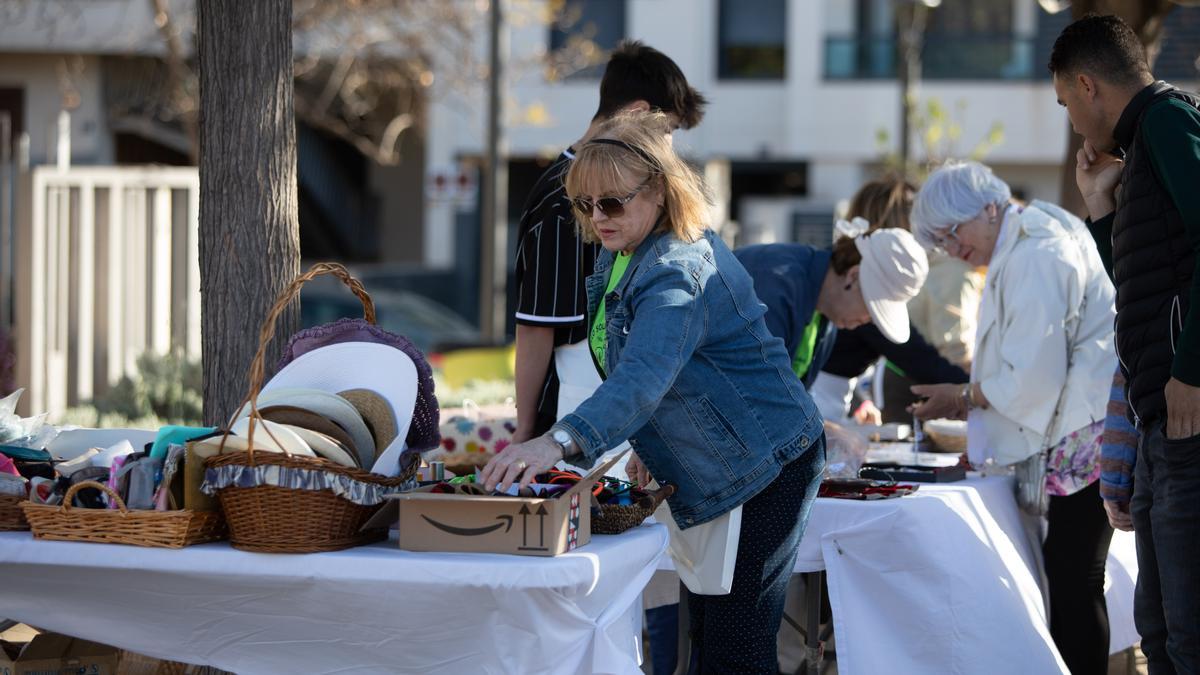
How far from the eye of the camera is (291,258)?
446 cm

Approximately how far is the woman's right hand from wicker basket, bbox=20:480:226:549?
1.04 meters

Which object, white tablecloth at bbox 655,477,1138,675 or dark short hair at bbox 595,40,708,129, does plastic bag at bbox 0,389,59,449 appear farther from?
white tablecloth at bbox 655,477,1138,675

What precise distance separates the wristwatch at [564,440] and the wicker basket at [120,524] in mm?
749

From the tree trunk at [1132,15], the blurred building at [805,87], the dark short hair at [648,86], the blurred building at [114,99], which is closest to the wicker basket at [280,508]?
the dark short hair at [648,86]

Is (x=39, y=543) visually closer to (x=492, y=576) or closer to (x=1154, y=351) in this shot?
(x=492, y=576)

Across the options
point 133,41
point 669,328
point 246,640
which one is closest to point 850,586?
point 669,328

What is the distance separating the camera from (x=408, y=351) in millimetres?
3693

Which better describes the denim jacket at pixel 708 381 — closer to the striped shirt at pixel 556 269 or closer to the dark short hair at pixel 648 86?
the striped shirt at pixel 556 269

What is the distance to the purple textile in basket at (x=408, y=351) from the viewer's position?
3686mm

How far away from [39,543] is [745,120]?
20501mm

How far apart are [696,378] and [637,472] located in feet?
1.73

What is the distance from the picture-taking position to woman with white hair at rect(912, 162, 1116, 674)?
14.9ft

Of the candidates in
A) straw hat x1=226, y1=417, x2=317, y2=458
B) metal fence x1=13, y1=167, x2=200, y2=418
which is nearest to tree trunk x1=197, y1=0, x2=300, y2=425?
straw hat x1=226, y1=417, x2=317, y2=458

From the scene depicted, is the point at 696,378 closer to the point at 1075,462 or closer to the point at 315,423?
the point at 315,423
